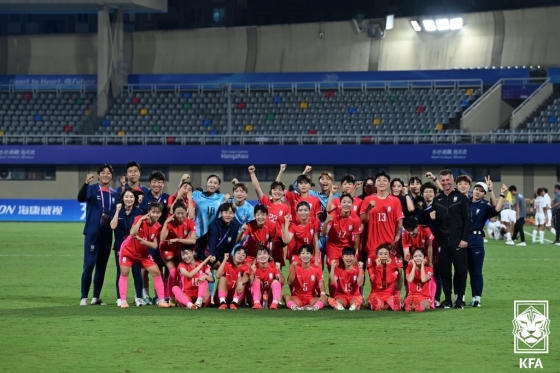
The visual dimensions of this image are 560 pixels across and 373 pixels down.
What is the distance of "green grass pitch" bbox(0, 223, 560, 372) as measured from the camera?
10.1m

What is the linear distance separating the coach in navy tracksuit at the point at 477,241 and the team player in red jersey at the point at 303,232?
93.9 inches

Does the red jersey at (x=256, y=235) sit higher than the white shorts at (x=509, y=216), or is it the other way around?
the white shorts at (x=509, y=216)

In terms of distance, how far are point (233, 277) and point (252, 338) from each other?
3095 mm

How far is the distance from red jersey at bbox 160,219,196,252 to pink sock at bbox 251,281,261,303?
4.11ft

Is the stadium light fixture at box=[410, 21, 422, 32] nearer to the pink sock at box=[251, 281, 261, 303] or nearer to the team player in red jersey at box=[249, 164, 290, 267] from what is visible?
the team player in red jersey at box=[249, 164, 290, 267]

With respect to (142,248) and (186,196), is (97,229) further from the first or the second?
(186,196)

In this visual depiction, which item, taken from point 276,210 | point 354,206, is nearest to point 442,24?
point 354,206

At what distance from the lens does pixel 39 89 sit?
56.9 metres

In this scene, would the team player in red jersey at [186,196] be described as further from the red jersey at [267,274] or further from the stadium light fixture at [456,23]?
the stadium light fixture at [456,23]

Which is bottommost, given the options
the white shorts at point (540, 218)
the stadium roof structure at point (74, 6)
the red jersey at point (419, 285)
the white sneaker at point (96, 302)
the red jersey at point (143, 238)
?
the white sneaker at point (96, 302)

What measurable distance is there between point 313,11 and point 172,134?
12.8m

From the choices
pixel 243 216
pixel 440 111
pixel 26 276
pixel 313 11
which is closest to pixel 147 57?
pixel 313 11

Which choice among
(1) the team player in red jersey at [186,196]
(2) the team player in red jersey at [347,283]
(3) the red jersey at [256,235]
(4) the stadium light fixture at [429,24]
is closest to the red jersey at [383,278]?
(2) the team player in red jersey at [347,283]

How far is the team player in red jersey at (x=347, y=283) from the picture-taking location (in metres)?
14.8
